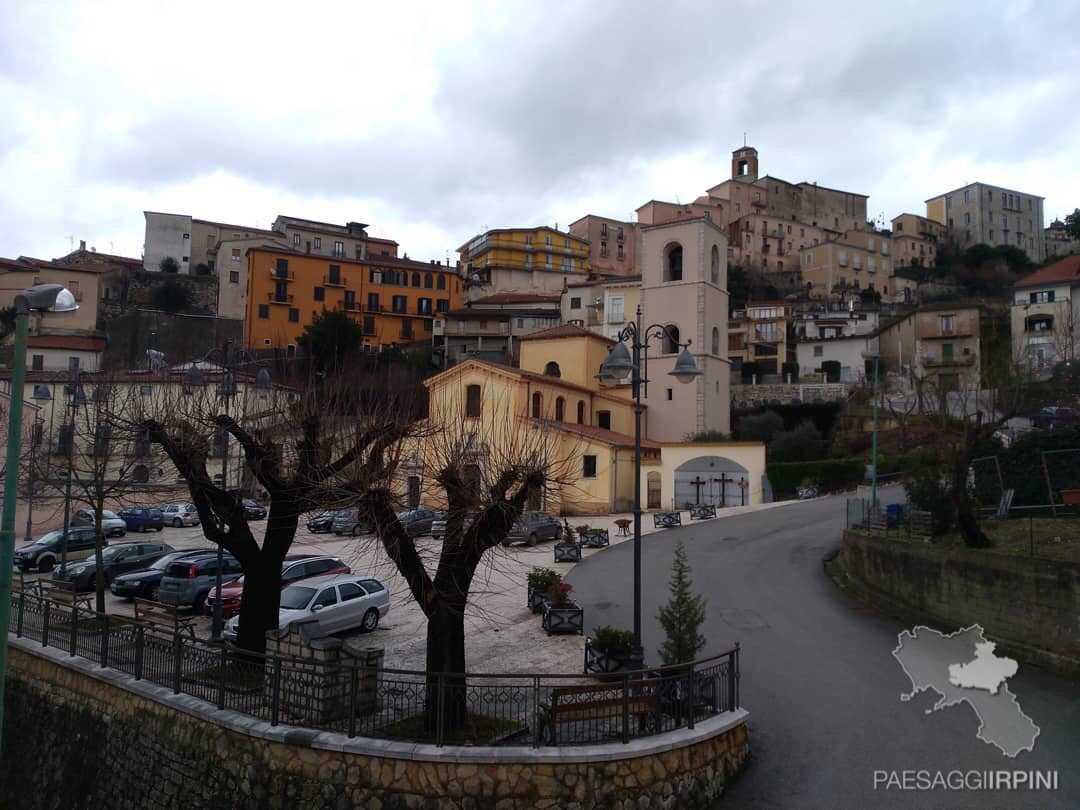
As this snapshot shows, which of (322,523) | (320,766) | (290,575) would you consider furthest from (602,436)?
(320,766)

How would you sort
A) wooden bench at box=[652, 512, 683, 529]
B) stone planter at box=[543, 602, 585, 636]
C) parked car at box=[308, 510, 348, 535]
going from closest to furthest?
stone planter at box=[543, 602, 585, 636], wooden bench at box=[652, 512, 683, 529], parked car at box=[308, 510, 348, 535]

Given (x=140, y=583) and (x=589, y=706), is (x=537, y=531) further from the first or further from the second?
(x=589, y=706)

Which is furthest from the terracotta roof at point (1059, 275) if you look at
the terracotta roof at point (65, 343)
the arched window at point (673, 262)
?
the terracotta roof at point (65, 343)

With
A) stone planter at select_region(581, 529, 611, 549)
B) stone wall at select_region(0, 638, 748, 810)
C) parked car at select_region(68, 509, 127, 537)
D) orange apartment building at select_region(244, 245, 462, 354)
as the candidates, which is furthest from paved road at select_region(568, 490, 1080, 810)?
orange apartment building at select_region(244, 245, 462, 354)

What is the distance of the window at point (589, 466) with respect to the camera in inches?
1449

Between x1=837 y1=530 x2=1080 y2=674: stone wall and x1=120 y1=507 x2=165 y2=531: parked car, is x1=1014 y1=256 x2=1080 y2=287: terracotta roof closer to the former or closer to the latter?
x1=837 y1=530 x2=1080 y2=674: stone wall

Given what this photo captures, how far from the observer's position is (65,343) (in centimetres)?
5353

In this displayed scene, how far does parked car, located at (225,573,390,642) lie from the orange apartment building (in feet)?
158

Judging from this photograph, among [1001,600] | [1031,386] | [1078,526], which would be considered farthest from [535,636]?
[1031,386]

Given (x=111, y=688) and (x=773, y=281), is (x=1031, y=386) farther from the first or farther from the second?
(x=773, y=281)

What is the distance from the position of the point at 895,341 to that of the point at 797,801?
64.3m

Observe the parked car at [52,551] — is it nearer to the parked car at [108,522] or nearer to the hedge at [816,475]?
the parked car at [108,522]

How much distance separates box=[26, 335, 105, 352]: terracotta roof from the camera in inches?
2077

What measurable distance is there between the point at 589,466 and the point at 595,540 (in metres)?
9.66
